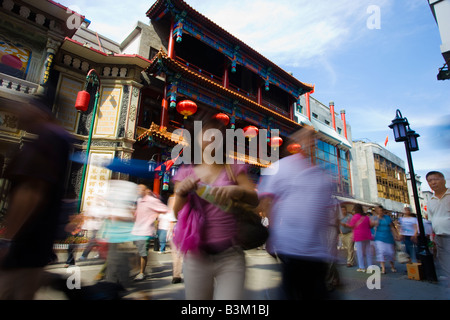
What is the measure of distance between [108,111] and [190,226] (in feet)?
34.1

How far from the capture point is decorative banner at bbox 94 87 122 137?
33.1 feet

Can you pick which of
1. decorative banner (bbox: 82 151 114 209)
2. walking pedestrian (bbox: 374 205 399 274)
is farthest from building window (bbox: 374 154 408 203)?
decorative banner (bbox: 82 151 114 209)

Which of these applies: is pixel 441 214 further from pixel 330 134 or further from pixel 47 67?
pixel 330 134

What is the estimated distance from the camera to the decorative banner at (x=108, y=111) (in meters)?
10.1

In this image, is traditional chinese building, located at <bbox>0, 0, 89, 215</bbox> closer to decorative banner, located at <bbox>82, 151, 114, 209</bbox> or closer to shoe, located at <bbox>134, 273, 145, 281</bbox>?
decorative banner, located at <bbox>82, 151, 114, 209</bbox>

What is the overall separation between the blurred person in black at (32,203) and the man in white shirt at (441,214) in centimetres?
444

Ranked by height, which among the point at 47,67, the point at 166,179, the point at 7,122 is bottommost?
the point at 166,179

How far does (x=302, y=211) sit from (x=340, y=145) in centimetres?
2397

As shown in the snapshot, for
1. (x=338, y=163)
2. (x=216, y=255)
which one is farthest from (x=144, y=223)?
(x=338, y=163)

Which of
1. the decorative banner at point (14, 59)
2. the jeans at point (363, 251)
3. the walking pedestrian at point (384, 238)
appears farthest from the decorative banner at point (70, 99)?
the walking pedestrian at point (384, 238)

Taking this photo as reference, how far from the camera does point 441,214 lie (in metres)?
3.29

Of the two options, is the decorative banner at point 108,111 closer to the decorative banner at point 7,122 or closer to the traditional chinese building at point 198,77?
the traditional chinese building at point 198,77

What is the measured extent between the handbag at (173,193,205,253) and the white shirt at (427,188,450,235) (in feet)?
11.7

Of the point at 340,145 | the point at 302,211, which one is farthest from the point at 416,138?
the point at 340,145
